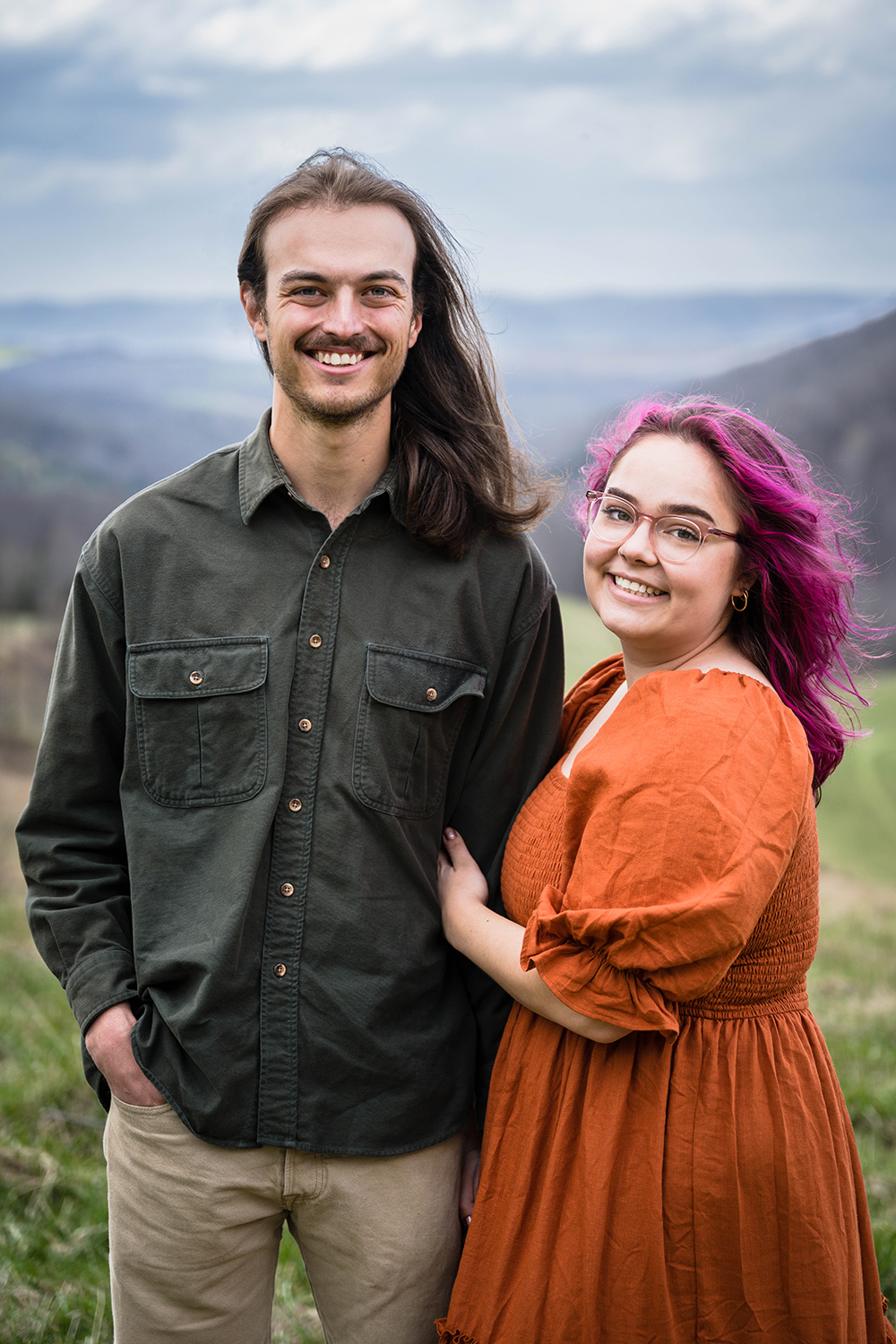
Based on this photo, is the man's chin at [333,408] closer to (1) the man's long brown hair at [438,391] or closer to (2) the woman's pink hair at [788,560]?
(1) the man's long brown hair at [438,391]

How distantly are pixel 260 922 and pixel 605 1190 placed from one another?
0.64 metres

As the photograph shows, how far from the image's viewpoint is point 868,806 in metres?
6.97

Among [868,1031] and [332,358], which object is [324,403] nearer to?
[332,358]

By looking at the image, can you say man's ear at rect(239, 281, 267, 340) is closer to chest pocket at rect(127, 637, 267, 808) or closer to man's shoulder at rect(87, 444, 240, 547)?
man's shoulder at rect(87, 444, 240, 547)

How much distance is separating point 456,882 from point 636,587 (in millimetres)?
587

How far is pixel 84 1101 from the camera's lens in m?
3.19

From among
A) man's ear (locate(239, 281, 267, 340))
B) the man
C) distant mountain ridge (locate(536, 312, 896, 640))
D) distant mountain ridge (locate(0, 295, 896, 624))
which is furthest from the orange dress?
distant mountain ridge (locate(536, 312, 896, 640))

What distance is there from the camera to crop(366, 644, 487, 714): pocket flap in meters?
1.69

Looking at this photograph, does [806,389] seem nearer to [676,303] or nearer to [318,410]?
[676,303]

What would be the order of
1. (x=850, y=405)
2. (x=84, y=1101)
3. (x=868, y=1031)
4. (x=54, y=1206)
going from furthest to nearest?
(x=850, y=405) < (x=868, y=1031) < (x=84, y=1101) < (x=54, y=1206)

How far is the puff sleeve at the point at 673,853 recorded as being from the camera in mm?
1316

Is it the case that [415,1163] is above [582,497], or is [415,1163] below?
below

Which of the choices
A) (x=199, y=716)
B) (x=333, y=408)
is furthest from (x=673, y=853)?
(x=333, y=408)

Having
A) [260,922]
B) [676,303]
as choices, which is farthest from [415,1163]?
[676,303]
